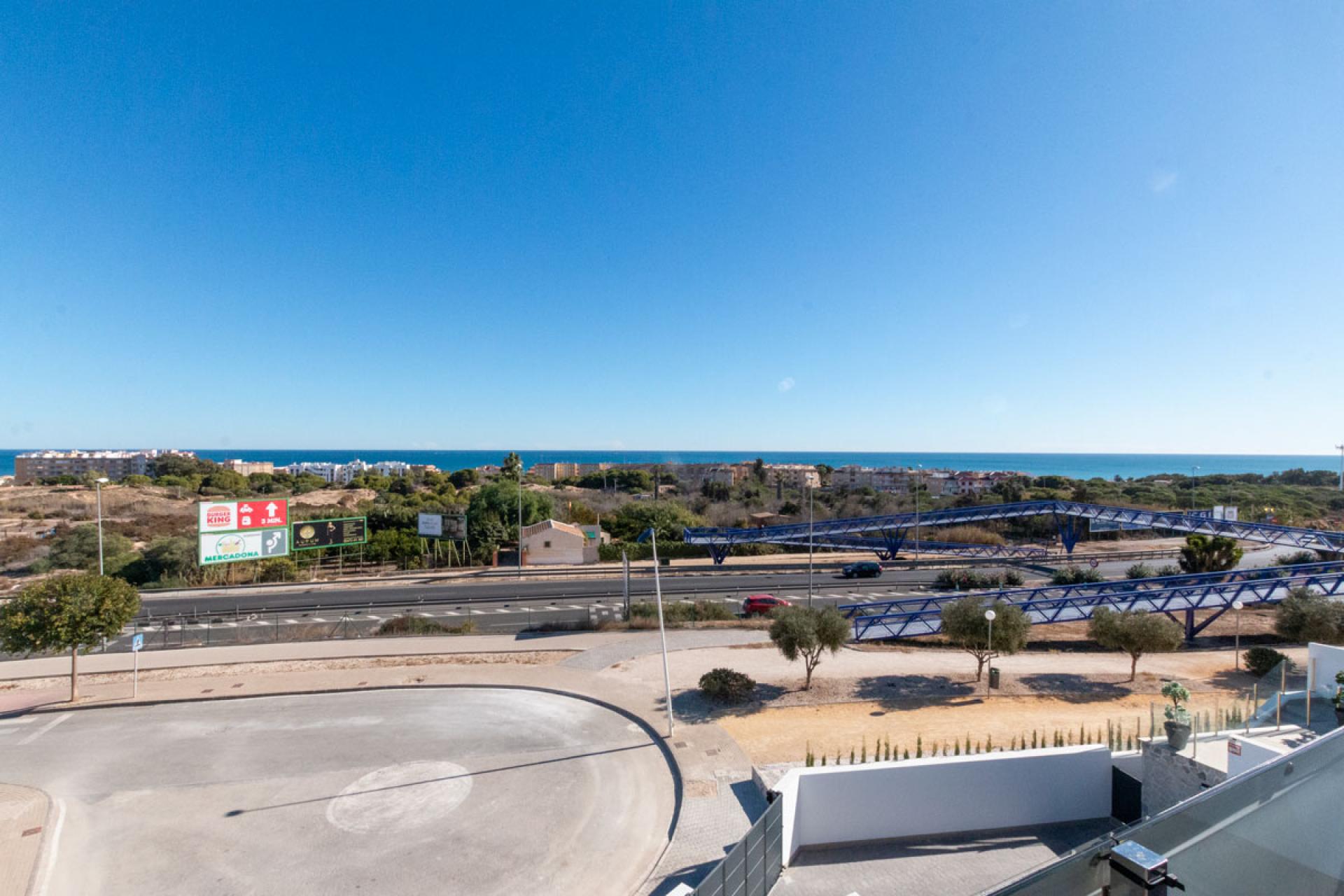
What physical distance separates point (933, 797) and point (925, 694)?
7105 mm

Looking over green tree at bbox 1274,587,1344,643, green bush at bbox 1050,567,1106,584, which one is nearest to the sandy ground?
green tree at bbox 1274,587,1344,643

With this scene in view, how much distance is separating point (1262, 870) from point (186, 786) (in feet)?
58.2

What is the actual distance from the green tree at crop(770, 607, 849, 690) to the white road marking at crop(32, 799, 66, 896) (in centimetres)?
1578

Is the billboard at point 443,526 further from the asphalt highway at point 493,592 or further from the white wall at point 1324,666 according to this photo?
the white wall at point 1324,666

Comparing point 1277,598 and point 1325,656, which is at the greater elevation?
point 1325,656

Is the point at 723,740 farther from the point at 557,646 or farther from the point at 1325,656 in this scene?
the point at 1325,656

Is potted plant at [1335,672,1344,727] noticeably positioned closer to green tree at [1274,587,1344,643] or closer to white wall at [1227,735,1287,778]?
white wall at [1227,735,1287,778]

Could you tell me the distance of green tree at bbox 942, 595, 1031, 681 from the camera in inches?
704

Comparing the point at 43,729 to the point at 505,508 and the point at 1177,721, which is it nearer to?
the point at 1177,721

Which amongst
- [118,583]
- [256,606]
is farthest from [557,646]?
[256,606]

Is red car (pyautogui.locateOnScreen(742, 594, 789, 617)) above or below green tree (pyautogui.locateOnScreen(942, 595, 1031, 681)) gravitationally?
below

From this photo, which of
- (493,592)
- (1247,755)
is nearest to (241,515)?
(493,592)

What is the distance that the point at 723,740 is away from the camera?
14609 mm

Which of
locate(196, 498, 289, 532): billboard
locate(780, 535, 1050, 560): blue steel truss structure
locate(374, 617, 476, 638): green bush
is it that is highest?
locate(196, 498, 289, 532): billboard
